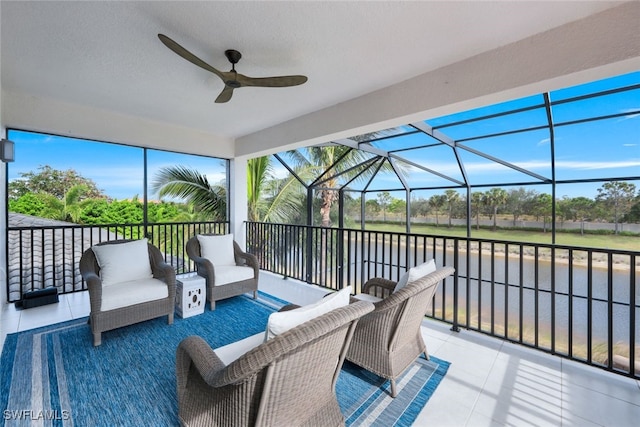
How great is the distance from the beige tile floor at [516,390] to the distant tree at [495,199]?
2.49m

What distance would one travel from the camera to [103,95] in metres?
3.38

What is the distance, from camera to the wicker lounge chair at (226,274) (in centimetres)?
353

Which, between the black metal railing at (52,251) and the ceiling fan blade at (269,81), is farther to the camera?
the black metal railing at (52,251)

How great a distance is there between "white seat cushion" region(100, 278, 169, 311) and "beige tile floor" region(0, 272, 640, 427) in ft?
3.40

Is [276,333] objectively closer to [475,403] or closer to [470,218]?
[475,403]

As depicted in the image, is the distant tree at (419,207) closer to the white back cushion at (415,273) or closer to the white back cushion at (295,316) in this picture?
the white back cushion at (415,273)

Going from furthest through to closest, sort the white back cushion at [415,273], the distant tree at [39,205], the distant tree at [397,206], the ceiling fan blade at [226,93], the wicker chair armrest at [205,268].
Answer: the distant tree at [397,206] < the distant tree at [39,205] < the wicker chair armrest at [205,268] < the ceiling fan blade at [226,93] < the white back cushion at [415,273]

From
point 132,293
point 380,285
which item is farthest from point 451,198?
point 132,293

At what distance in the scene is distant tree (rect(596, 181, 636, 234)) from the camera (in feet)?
10.8

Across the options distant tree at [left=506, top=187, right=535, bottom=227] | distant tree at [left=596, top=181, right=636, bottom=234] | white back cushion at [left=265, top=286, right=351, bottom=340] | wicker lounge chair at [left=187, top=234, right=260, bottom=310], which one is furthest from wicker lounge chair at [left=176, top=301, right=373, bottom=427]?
distant tree at [left=506, top=187, right=535, bottom=227]

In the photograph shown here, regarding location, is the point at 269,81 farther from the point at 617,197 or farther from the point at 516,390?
the point at 617,197

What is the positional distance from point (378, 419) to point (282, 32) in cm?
289

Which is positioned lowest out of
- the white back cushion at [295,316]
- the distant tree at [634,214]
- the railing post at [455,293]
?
the railing post at [455,293]

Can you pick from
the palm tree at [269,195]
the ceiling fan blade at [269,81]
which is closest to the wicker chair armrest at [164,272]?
the ceiling fan blade at [269,81]
